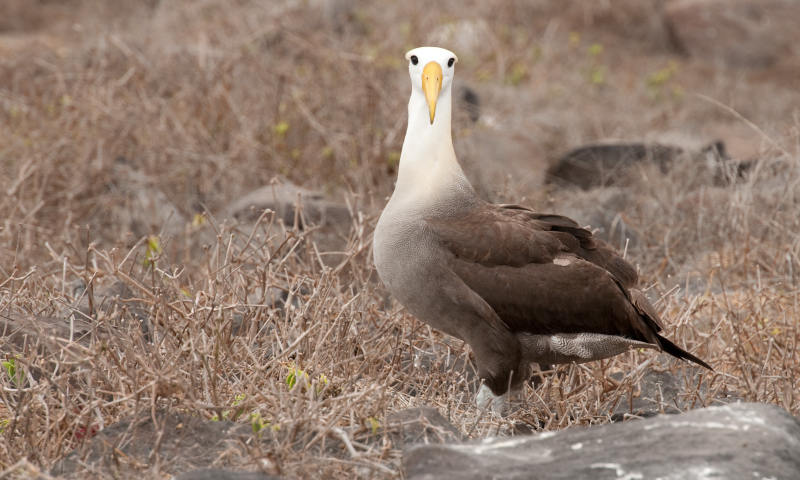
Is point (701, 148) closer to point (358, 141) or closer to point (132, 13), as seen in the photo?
point (358, 141)

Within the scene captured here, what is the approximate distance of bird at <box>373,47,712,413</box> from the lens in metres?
2.93

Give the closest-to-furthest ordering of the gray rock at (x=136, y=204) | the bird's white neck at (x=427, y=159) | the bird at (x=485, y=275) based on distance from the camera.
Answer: the bird at (x=485, y=275)
the bird's white neck at (x=427, y=159)
the gray rock at (x=136, y=204)

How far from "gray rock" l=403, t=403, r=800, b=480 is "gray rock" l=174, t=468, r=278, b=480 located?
37cm

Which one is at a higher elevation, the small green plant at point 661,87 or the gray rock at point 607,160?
the small green plant at point 661,87

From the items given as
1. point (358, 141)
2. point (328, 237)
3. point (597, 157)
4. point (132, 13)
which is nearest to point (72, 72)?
point (358, 141)

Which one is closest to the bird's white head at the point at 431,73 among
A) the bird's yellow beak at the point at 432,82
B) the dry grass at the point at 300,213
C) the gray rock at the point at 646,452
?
the bird's yellow beak at the point at 432,82

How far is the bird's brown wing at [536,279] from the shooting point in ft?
9.66

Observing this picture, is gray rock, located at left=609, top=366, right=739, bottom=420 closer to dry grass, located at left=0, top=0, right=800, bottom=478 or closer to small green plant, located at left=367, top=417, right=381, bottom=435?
dry grass, located at left=0, top=0, right=800, bottom=478

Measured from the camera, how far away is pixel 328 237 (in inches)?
197

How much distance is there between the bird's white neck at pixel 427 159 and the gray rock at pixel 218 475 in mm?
1206

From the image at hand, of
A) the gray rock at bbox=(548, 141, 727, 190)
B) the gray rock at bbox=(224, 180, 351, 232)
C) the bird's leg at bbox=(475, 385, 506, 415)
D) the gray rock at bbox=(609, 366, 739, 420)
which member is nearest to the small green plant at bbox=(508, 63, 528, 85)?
the gray rock at bbox=(548, 141, 727, 190)

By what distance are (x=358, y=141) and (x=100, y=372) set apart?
3.98 m

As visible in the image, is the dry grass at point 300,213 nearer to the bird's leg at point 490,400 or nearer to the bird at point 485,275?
the bird's leg at point 490,400

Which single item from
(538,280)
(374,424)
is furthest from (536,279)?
(374,424)
